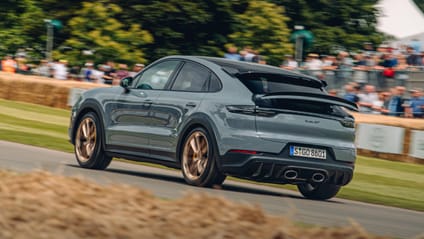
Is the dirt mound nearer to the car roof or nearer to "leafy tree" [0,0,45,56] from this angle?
the car roof

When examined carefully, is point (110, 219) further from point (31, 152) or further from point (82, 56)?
point (82, 56)

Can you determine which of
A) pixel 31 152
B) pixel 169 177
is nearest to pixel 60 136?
pixel 31 152

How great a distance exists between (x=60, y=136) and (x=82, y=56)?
22.0 metres

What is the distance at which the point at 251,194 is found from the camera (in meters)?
12.3

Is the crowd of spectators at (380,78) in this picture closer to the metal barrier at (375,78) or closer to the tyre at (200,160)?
the metal barrier at (375,78)

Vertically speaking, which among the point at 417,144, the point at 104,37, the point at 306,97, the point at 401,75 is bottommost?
the point at 417,144

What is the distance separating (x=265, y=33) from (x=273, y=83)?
3142 centimetres

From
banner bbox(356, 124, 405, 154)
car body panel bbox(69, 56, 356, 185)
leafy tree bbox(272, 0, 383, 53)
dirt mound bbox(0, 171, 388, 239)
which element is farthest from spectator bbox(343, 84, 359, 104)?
leafy tree bbox(272, 0, 383, 53)

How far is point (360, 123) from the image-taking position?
75.1 ft

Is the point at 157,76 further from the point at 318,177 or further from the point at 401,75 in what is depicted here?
the point at 401,75

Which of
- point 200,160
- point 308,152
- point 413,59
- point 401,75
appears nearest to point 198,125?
point 200,160

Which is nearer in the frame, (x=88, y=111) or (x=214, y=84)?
(x=214, y=84)

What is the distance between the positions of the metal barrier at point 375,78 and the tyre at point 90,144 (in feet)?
41.6

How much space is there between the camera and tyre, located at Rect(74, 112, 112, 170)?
13.7 m
